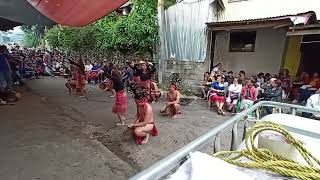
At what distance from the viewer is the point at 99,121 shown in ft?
23.2

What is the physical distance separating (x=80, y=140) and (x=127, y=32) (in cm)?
752

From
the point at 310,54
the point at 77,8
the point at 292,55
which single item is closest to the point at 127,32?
the point at 77,8

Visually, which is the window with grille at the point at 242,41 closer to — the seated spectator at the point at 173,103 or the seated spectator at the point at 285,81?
the seated spectator at the point at 285,81

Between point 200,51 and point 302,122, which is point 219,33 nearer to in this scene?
point 200,51

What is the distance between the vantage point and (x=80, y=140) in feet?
A: 18.4

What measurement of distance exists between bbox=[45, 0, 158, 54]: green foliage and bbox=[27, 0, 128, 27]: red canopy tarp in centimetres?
347

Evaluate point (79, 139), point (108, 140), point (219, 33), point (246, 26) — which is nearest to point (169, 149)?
point (108, 140)

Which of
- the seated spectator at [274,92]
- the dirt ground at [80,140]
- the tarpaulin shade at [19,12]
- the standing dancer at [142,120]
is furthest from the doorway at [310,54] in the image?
the tarpaulin shade at [19,12]

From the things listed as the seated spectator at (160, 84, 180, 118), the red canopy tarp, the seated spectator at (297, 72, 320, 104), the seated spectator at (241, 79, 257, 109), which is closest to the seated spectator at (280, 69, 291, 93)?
the seated spectator at (297, 72, 320, 104)

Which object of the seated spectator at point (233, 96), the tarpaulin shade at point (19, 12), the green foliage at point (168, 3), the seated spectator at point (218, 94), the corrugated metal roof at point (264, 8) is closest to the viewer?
the tarpaulin shade at point (19, 12)

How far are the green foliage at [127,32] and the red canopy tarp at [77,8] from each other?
3468 millimetres

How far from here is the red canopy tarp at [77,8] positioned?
21.2 feet

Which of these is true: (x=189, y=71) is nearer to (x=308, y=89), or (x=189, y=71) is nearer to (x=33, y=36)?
(x=308, y=89)

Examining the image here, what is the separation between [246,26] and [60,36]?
14.8 m
